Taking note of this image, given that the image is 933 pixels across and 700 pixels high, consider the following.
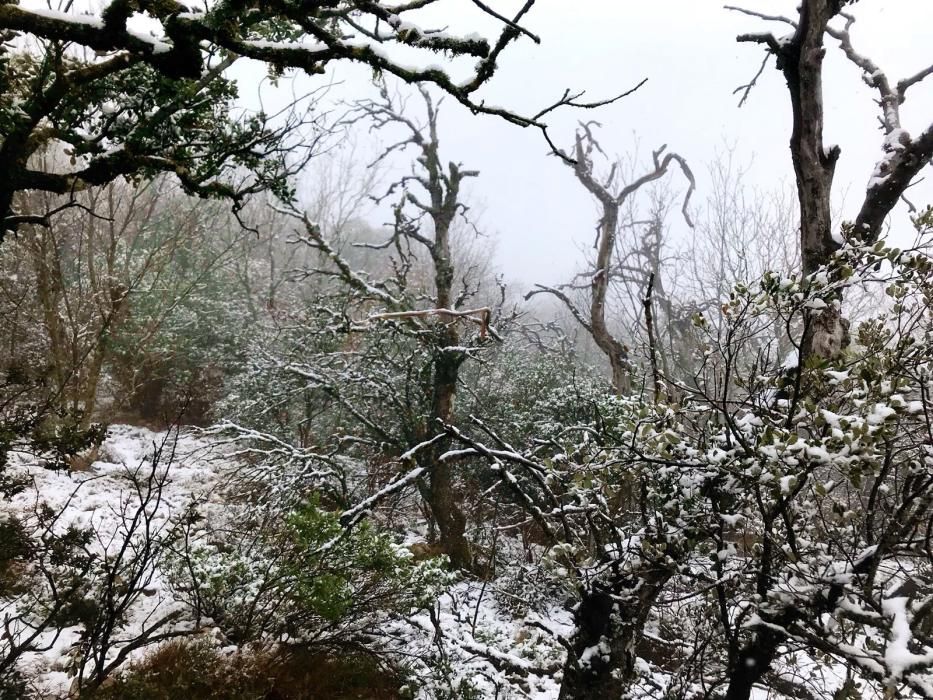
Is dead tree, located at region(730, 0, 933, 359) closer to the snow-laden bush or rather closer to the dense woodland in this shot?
the dense woodland

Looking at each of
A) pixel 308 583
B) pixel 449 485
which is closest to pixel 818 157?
pixel 308 583

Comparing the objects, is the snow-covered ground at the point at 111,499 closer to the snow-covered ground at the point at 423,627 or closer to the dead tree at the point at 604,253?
the snow-covered ground at the point at 423,627

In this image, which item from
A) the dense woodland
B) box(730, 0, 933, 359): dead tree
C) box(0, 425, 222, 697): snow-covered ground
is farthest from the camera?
box(0, 425, 222, 697): snow-covered ground

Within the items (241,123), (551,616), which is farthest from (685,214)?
(241,123)

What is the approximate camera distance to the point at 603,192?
10.3 metres

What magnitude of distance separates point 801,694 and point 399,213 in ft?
28.3

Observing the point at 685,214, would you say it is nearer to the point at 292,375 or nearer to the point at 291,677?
the point at 292,375

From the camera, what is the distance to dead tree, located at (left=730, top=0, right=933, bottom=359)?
3725 millimetres

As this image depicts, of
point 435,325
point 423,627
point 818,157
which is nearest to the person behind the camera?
point 818,157

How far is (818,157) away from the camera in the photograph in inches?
153

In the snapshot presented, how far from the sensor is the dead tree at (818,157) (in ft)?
12.2

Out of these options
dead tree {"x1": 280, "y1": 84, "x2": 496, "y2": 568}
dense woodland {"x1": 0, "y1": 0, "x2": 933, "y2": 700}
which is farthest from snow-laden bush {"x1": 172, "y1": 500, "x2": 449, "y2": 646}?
dead tree {"x1": 280, "y1": 84, "x2": 496, "y2": 568}

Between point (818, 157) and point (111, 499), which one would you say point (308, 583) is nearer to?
point (818, 157)

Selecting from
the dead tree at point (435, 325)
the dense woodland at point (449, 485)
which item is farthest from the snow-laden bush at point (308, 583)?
the dead tree at point (435, 325)
